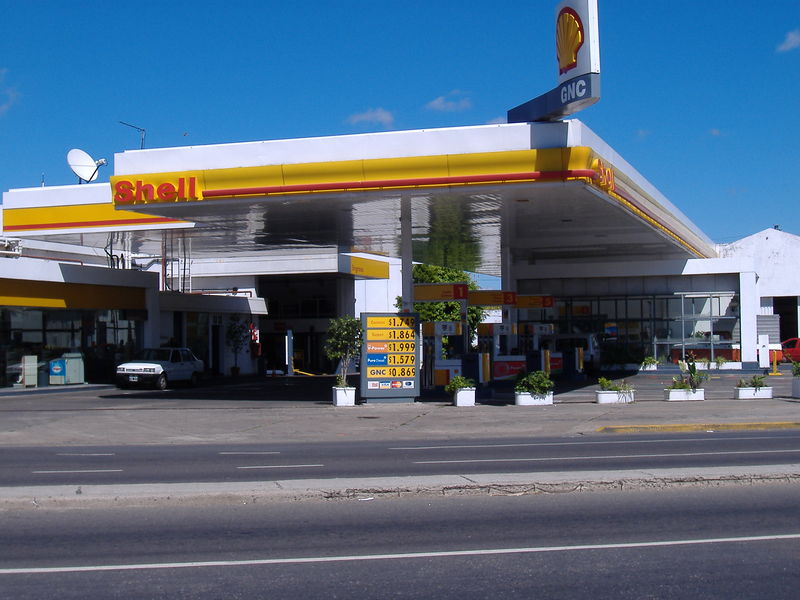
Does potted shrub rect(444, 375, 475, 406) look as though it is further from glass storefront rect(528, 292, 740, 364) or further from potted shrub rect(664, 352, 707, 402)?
glass storefront rect(528, 292, 740, 364)

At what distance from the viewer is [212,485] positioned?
1155 cm

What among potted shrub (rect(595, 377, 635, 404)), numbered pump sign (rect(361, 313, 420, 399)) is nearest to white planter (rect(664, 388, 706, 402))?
potted shrub (rect(595, 377, 635, 404))

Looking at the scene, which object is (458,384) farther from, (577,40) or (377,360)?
(577,40)

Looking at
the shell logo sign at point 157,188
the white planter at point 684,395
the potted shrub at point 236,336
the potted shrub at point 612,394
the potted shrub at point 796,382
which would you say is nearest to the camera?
the shell logo sign at point 157,188

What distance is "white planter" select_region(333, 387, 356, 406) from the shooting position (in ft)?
87.1

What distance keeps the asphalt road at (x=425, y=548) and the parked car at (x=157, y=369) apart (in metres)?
25.9

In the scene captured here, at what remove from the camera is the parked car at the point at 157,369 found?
35469 mm

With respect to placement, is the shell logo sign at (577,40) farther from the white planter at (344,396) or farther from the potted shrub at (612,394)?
the white planter at (344,396)

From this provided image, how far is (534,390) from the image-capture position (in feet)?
84.9

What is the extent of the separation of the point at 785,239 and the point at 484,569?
55546 millimetres

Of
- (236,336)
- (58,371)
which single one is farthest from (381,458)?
(236,336)

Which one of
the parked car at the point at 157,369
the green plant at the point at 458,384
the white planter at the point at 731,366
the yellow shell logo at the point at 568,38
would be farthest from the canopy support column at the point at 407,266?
the white planter at the point at 731,366

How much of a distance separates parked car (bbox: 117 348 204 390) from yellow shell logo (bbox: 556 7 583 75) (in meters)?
20.9

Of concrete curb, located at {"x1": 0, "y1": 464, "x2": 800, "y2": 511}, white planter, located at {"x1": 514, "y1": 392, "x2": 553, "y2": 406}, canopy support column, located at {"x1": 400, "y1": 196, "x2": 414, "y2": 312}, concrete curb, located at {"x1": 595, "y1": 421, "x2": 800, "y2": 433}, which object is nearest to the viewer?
concrete curb, located at {"x1": 0, "y1": 464, "x2": 800, "y2": 511}
